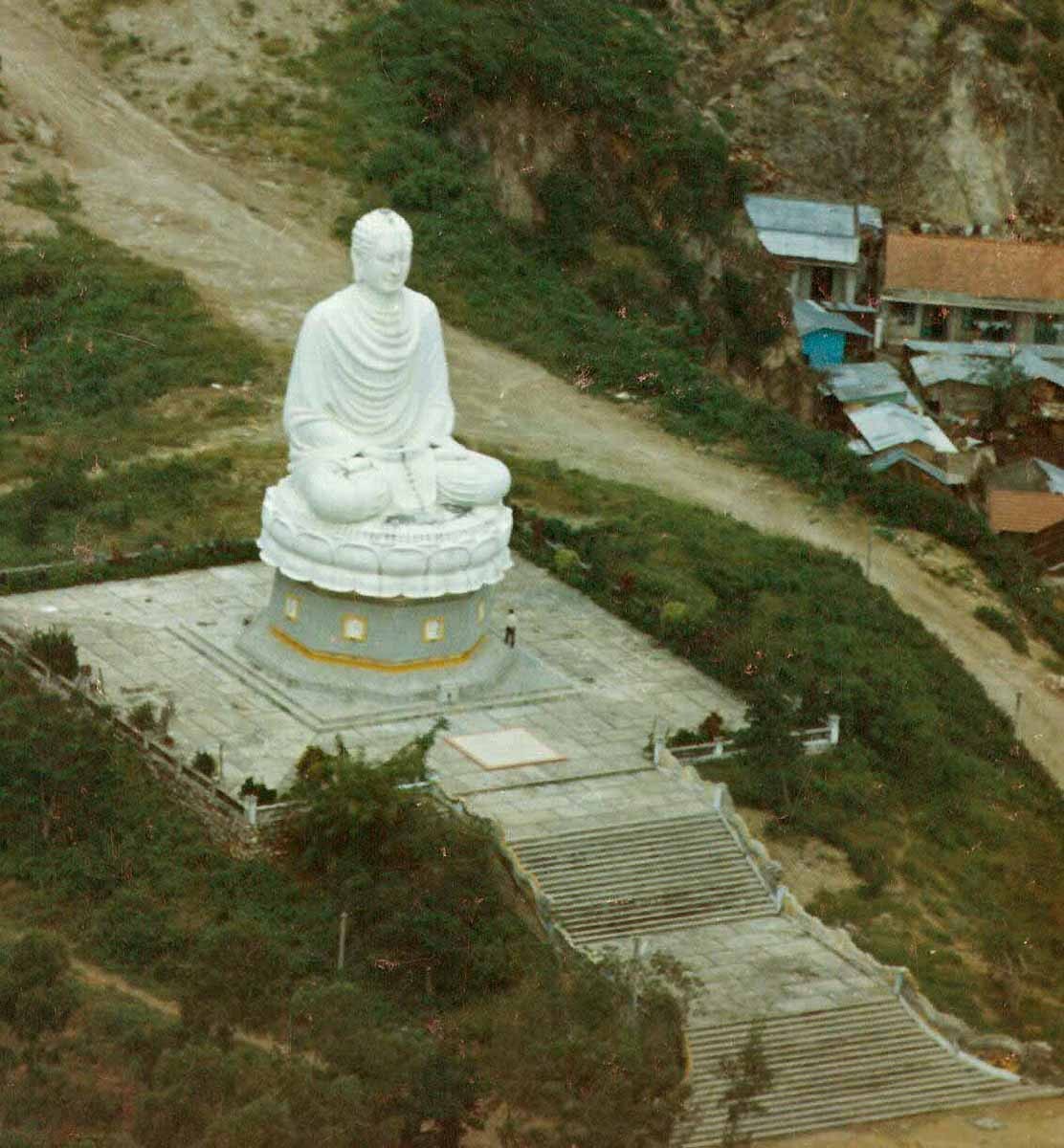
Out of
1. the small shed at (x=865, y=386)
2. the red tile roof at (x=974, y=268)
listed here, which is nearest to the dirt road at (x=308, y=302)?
the small shed at (x=865, y=386)

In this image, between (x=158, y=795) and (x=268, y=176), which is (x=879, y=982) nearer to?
(x=158, y=795)

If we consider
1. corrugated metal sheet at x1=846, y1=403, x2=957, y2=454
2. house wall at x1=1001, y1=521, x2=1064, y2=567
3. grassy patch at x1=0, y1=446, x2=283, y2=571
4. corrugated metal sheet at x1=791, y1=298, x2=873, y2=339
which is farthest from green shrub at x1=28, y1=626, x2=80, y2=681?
corrugated metal sheet at x1=791, y1=298, x2=873, y2=339

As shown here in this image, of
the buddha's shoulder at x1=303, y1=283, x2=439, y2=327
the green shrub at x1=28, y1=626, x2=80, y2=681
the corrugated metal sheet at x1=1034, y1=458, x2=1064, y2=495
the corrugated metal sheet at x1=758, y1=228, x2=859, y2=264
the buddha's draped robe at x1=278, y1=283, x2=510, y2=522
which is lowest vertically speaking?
the corrugated metal sheet at x1=1034, y1=458, x2=1064, y2=495

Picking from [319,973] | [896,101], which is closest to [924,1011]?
[319,973]

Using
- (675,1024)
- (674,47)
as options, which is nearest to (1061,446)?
(674,47)

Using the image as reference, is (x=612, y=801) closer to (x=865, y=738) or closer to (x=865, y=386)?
(x=865, y=738)

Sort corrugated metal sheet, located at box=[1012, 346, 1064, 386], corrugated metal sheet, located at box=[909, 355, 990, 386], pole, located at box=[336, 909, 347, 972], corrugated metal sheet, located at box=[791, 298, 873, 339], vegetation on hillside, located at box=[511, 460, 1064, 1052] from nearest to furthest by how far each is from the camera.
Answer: pole, located at box=[336, 909, 347, 972]
vegetation on hillside, located at box=[511, 460, 1064, 1052]
corrugated metal sheet, located at box=[909, 355, 990, 386]
corrugated metal sheet, located at box=[1012, 346, 1064, 386]
corrugated metal sheet, located at box=[791, 298, 873, 339]

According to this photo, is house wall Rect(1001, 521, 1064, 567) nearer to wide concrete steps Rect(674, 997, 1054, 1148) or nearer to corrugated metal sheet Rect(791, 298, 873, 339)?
corrugated metal sheet Rect(791, 298, 873, 339)

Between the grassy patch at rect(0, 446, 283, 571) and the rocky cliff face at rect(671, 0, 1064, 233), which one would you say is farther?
the rocky cliff face at rect(671, 0, 1064, 233)
